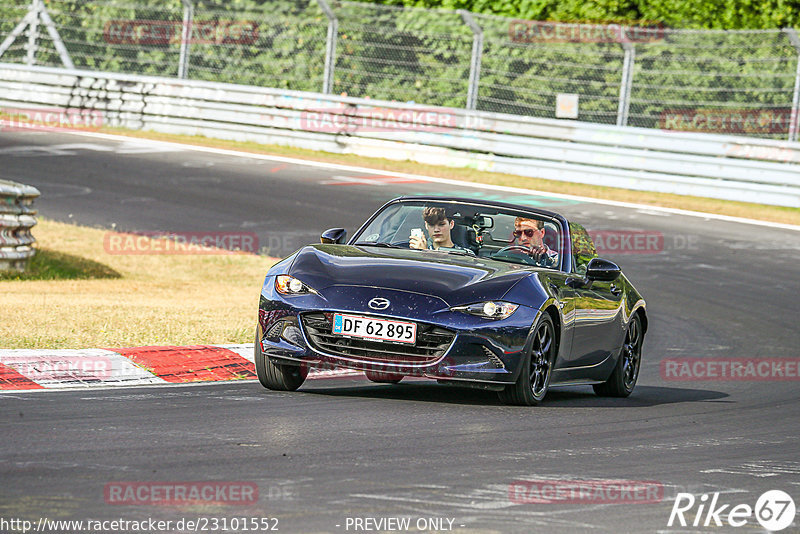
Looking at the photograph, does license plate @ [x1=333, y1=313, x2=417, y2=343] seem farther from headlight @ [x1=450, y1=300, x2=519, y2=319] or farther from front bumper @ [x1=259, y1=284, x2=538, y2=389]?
headlight @ [x1=450, y1=300, x2=519, y2=319]

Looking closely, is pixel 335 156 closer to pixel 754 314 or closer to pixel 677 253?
pixel 677 253

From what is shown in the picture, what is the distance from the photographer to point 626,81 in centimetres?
2261

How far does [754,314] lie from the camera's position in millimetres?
14523

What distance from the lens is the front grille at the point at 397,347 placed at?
806cm

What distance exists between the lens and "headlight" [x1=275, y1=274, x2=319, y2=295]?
27.1 feet

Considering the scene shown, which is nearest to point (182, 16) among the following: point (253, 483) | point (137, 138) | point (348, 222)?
point (137, 138)

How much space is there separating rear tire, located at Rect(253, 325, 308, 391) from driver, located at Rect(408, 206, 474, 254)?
122 cm

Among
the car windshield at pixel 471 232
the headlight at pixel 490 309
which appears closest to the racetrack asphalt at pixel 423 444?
the headlight at pixel 490 309

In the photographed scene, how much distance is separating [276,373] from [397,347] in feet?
3.15

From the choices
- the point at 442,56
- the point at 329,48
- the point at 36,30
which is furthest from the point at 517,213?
the point at 36,30

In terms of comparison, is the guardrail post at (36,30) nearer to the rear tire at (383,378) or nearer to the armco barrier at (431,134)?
the armco barrier at (431,134)

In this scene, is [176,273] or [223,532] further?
[176,273]

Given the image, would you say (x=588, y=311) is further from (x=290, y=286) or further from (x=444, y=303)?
(x=290, y=286)

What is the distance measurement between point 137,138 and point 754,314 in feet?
47.7
